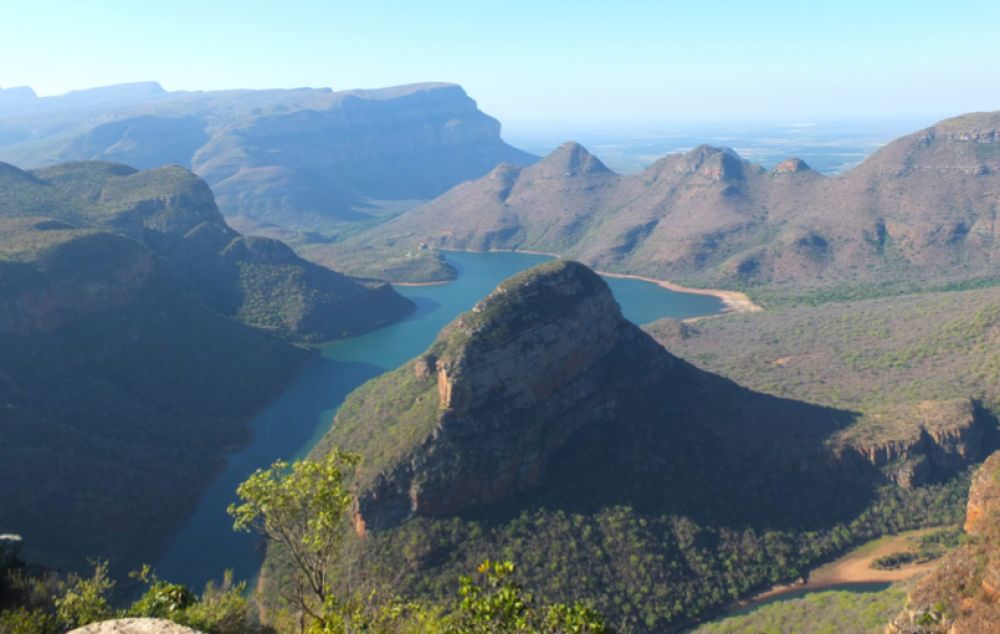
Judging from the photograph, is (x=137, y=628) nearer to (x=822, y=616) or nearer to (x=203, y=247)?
(x=822, y=616)

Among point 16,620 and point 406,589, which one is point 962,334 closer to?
point 406,589

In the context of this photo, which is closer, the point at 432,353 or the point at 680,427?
the point at 680,427

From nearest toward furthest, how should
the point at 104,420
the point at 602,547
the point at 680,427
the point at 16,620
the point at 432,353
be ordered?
1. the point at 16,620
2. the point at 602,547
3. the point at 680,427
4. the point at 432,353
5. the point at 104,420

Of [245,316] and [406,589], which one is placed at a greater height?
[245,316]

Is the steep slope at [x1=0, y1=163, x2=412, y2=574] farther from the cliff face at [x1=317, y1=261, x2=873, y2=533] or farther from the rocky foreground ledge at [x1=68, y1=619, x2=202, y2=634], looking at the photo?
the rocky foreground ledge at [x1=68, y1=619, x2=202, y2=634]

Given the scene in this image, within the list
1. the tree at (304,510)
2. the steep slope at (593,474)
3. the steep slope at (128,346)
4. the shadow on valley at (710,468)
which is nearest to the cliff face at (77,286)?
the steep slope at (128,346)

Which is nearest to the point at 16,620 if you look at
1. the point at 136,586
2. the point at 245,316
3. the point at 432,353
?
the point at 136,586
